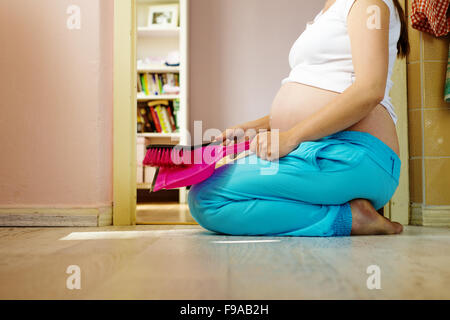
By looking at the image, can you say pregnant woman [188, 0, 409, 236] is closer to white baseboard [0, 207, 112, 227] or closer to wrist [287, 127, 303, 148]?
wrist [287, 127, 303, 148]

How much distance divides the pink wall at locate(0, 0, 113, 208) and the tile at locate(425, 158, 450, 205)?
1.21 metres

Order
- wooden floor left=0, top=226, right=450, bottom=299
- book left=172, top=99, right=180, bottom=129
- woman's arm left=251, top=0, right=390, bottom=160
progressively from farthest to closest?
book left=172, top=99, right=180, bottom=129
woman's arm left=251, top=0, right=390, bottom=160
wooden floor left=0, top=226, right=450, bottom=299

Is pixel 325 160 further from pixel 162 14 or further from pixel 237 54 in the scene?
pixel 162 14

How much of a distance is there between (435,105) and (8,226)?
1.64 metres

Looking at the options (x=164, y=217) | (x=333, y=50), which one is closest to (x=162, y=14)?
(x=164, y=217)

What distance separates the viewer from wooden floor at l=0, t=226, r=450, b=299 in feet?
1.52

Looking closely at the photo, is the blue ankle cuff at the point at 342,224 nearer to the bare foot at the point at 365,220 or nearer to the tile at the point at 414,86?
the bare foot at the point at 365,220

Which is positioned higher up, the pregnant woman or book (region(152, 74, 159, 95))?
book (region(152, 74, 159, 95))

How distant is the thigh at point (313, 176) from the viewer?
1013 millimetres

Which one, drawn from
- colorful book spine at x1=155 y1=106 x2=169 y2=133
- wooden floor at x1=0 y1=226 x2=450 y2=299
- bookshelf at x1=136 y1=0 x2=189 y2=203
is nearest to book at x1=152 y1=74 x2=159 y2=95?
bookshelf at x1=136 y1=0 x2=189 y2=203

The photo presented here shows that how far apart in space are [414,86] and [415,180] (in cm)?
37

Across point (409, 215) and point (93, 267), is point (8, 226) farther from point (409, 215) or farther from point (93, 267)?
point (409, 215)

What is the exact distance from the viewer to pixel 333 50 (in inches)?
41.7

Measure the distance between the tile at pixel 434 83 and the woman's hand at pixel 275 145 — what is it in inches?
29.9
